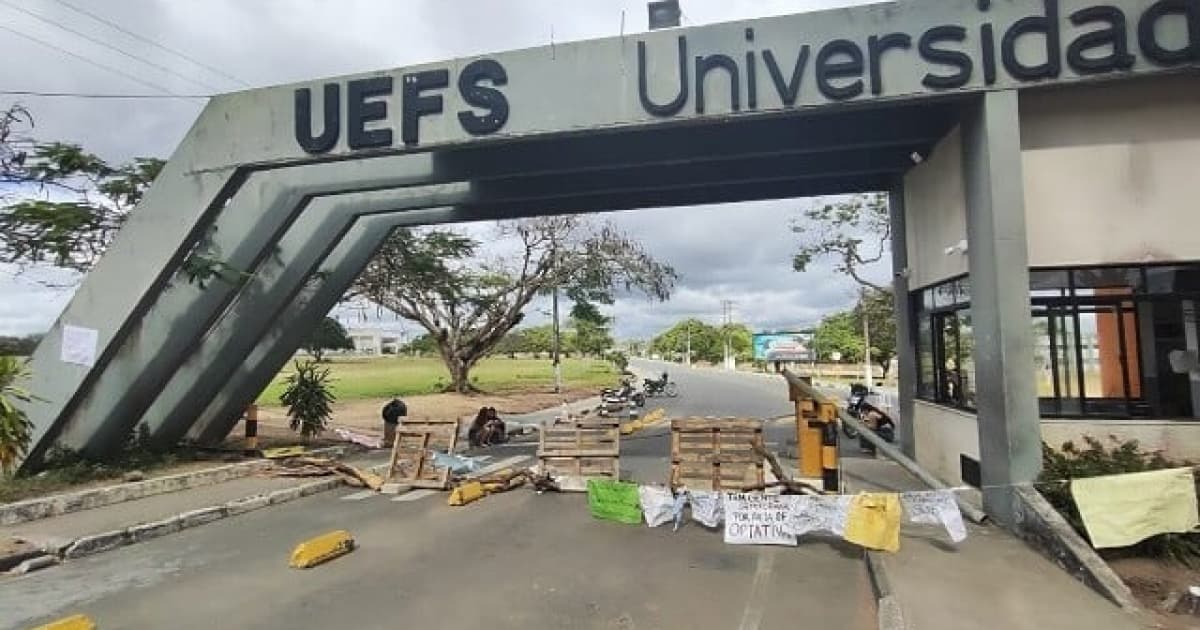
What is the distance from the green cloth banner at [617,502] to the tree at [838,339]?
62.3 meters

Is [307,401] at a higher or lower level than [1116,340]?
lower

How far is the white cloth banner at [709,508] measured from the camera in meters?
8.97

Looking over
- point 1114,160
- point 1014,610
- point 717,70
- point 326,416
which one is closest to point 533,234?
point 326,416

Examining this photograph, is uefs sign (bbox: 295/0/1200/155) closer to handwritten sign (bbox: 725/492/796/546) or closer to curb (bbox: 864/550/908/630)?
handwritten sign (bbox: 725/492/796/546)

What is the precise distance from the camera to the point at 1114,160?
889 centimetres

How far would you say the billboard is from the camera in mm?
81438

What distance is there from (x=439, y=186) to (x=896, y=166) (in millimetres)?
8812

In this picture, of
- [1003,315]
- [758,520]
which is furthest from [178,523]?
[1003,315]

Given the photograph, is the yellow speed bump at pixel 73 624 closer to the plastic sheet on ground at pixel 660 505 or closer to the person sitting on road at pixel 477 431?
the plastic sheet on ground at pixel 660 505

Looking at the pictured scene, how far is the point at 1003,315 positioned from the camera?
8688 millimetres

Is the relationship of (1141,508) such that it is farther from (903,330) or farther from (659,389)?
(659,389)

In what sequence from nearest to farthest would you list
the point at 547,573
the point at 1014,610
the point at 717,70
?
the point at 1014,610
the point at 547,573
the point at 717,70

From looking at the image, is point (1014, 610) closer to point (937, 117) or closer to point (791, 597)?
point (791, 597)

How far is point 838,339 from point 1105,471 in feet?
226
